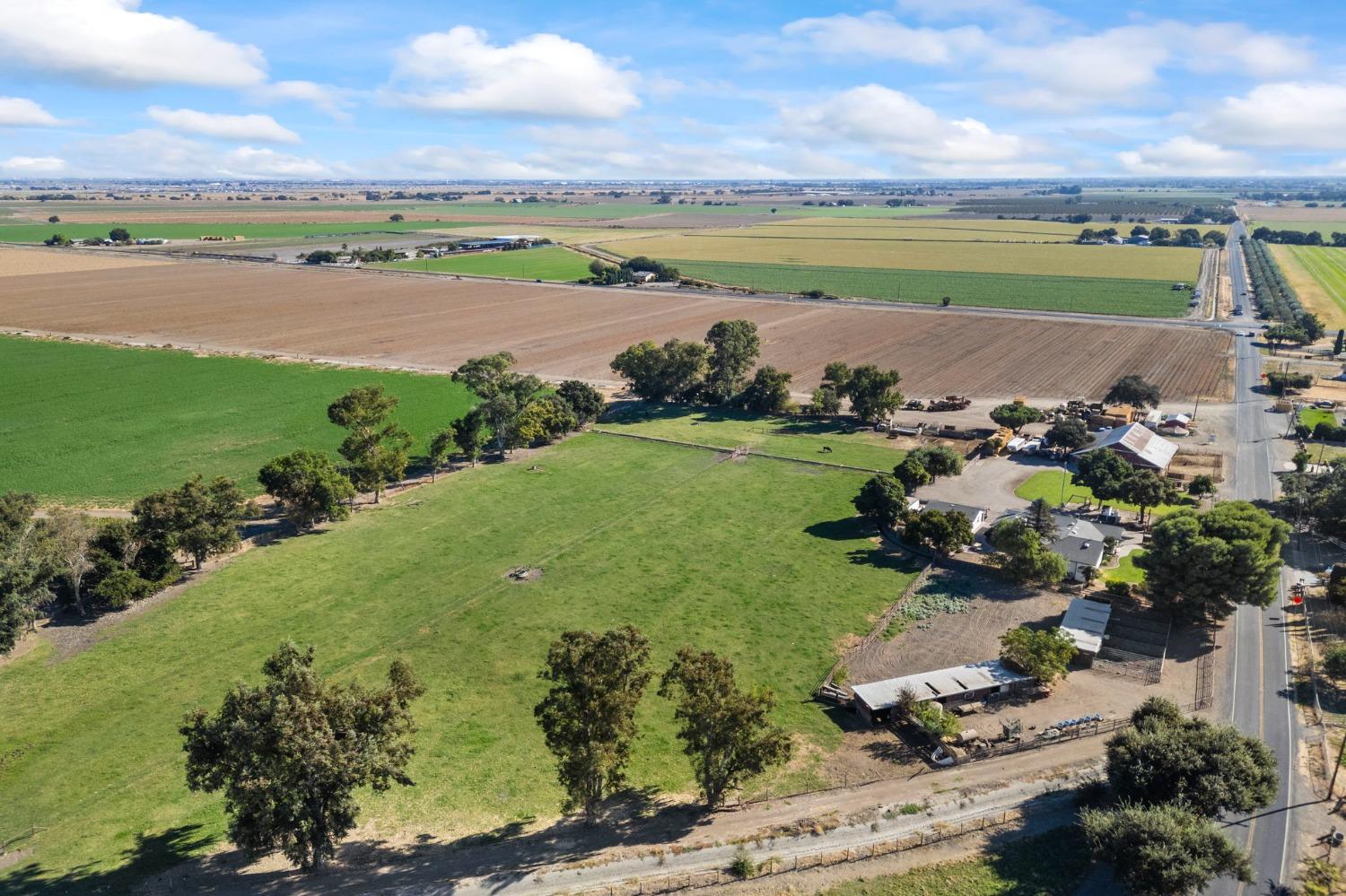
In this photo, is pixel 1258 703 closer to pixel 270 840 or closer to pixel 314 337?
pixel 270 840

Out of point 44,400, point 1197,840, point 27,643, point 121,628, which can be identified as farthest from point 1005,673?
point 44,400

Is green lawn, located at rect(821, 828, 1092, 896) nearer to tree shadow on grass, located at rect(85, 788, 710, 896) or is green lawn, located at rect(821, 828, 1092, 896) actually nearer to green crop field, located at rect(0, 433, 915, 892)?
green crop field, located at rect(0, 433, 915, 892)

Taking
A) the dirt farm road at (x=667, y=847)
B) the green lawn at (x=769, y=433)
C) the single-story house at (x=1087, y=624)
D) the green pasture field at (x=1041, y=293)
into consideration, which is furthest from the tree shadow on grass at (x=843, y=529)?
the green pasture field at (x=1041, y=293)

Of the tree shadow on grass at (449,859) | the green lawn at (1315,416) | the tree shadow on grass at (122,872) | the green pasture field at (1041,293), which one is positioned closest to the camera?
the tree shadow on grass at (122,872)

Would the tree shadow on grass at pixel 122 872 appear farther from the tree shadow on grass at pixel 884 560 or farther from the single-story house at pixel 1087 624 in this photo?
Answer: the single-story house at pixel 1087 624

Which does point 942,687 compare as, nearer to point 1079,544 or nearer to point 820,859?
point 820,859

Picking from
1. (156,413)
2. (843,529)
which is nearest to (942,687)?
(843,529)

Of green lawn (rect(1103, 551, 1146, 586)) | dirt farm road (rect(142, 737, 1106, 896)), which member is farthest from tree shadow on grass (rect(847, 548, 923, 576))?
dirt farm road (rect(142, 737, 1106, 896))
